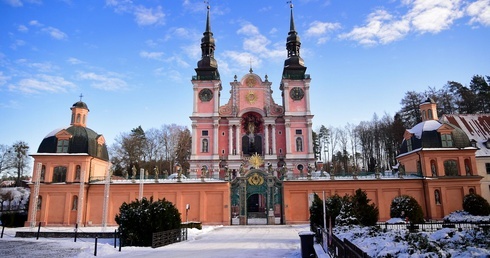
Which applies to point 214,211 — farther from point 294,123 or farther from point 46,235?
point 294,123

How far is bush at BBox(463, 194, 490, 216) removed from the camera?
29203 millimetres

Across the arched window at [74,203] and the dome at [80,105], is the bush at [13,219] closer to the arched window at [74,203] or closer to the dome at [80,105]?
the arched window at [74,203]

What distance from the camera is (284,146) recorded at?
160 ft

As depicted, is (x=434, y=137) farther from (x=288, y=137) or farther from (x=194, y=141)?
(x=194, y=141)

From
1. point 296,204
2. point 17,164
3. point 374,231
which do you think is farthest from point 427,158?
point 17,164

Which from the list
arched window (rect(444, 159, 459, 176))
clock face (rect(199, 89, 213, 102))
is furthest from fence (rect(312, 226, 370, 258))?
clock face (rect(199, 89, 213, 102))

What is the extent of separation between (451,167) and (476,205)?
176 inches

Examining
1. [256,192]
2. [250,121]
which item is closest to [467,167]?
[256,192]

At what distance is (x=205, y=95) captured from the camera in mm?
49688

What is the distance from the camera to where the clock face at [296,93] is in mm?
49656

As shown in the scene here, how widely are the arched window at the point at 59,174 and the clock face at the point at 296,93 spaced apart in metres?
29.9

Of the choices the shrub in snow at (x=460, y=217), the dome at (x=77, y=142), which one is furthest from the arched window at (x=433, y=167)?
the dome at (x=77, y=142)

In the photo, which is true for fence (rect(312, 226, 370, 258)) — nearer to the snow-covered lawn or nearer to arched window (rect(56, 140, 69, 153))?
the snow-covered lawn

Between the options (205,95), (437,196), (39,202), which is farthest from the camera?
(205,95)
